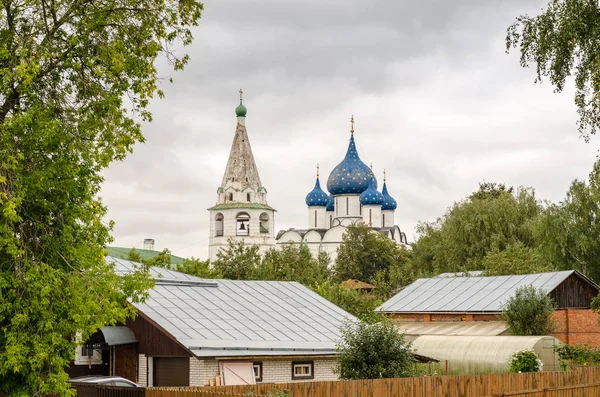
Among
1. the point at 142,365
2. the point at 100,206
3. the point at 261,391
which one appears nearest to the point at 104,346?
the point at 142,365

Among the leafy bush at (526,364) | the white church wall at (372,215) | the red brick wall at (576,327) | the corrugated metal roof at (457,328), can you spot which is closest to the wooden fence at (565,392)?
the leafy bush at (526,364)

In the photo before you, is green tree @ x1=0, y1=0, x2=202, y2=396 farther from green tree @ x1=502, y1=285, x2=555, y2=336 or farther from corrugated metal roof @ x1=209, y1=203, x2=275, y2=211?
corrugated metal roof @ x1=209, y1=203, x2=275, y2=211

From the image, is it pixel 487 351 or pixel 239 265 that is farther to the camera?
pixel 239 265

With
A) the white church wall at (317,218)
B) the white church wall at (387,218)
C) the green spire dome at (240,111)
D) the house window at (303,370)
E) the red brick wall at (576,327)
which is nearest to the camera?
the house window at (303,370)

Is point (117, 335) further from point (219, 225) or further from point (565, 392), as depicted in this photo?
point (219, 225)

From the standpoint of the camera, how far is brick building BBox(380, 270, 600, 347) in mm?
42219

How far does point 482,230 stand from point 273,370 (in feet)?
172

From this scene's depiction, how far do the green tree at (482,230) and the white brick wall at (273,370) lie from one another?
4767 centimetres

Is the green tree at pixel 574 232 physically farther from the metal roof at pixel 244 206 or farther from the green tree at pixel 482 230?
the metal roof at pixel 244 206

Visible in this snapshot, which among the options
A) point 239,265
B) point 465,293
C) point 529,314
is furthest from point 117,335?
point 239,265

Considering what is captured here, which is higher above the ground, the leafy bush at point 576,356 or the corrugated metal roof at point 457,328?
the corrugated metal roof at point 457,328

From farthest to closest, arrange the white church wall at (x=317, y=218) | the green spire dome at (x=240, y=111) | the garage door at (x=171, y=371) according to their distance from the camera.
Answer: the white church wall at (x=317, y=218) < the green spire dome at (x=240, y=111) < the garage door at (x=171, y=371)

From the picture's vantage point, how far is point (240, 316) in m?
29.3

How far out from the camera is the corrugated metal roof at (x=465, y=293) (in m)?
44.1
